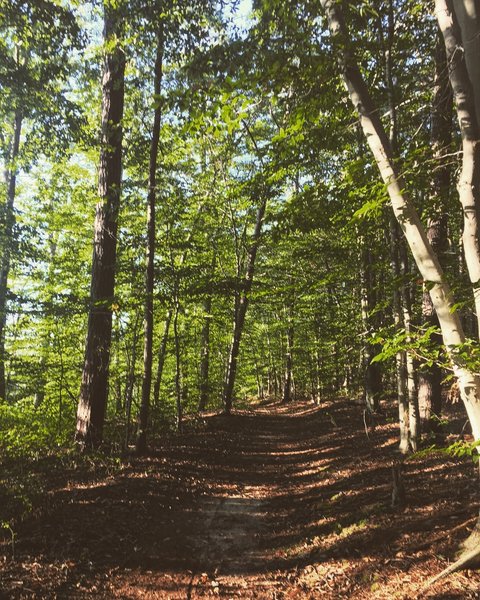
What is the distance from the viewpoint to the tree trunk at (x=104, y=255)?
9.07 meters

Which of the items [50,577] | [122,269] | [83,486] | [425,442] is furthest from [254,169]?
[50,577]

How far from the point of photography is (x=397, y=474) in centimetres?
577

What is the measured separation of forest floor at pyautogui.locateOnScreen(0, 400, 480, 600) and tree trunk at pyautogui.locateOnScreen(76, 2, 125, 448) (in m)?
1.62

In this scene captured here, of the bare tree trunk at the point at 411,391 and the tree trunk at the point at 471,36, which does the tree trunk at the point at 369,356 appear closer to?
the bare tree trunk at the point at 411,391

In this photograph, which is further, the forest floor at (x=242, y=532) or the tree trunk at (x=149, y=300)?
the tree trunk at (x=149, y=300)

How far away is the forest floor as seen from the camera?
4.25 metres

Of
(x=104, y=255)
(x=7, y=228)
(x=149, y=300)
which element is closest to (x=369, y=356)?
(x=149, y=300)

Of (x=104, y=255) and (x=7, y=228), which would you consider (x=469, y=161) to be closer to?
(x=104, y=255)

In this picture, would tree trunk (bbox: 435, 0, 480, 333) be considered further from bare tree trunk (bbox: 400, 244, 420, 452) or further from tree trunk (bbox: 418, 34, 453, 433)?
bare tree trunk (bbox: 400, 244, 420, 452)

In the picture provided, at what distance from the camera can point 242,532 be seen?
6.00 m

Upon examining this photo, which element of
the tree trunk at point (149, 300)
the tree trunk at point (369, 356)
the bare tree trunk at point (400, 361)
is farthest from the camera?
the tree trunk at point (369, 356)

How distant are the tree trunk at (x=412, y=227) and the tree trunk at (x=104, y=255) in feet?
19.5

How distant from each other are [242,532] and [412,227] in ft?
16.7

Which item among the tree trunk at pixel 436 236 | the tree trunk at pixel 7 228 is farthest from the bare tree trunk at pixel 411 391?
the tree trunk at pixel 7 228
